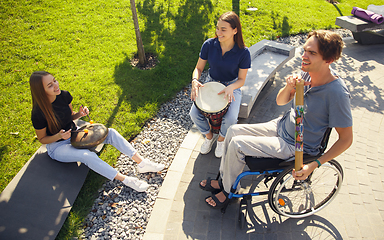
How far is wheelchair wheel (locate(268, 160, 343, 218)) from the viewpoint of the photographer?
261 cm

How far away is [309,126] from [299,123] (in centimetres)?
40

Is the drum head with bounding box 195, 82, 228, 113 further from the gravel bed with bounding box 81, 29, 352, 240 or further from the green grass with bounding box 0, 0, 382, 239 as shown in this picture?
the green grass with bounding box 0, 0, 382, 239

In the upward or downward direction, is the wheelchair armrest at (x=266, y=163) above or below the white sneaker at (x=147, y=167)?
above

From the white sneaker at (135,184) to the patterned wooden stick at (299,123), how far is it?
2.03m

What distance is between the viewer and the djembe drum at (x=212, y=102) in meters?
3.07

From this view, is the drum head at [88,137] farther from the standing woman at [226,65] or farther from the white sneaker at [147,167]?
the standing woman at [226,65]

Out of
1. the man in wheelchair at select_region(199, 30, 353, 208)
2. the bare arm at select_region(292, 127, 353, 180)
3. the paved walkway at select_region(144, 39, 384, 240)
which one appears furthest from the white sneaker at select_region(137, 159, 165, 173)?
the bare arm at select_region(292, 127, 353, 180)

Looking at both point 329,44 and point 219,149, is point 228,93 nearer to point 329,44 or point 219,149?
point 219,149

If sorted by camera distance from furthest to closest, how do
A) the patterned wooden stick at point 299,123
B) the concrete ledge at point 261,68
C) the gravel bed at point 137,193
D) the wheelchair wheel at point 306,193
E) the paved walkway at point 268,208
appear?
the concrete ledge at point 261,68, the gravel bed at point 137,193, the paved walkway at point 268,208, the wheelchair wheel at point 306,193, the patterned wooden stick at point 299,123

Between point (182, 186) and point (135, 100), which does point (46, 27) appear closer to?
point (135, 100)

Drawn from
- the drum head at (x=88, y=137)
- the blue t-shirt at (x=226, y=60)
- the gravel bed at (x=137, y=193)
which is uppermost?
the blue t-shirt at (x=226, y=60)

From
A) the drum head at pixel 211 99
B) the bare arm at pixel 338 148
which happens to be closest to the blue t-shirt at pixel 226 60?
the drum head at pixel 211 99

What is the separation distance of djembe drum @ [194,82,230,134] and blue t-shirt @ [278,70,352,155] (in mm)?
860

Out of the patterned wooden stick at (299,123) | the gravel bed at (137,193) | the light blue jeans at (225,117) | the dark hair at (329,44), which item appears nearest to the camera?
the patterned wooden stick at (299,123)
